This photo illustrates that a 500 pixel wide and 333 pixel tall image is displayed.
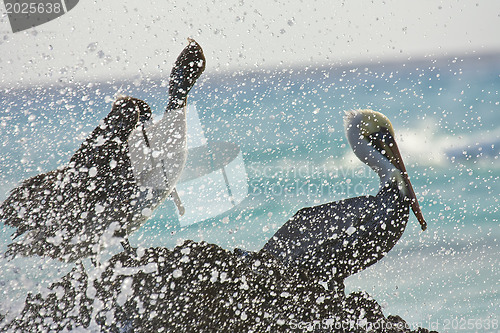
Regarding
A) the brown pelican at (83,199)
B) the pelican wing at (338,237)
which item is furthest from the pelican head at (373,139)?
the brown pelican at (83,199)

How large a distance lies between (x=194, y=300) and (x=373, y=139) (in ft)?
5.45

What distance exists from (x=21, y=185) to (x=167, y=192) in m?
0.77

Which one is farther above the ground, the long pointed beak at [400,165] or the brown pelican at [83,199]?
the brown pelican at [83,199]

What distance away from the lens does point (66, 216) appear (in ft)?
7.30

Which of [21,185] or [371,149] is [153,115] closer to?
[21,185]

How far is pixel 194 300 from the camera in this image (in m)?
1.75

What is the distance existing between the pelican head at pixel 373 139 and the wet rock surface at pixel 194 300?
1042mm

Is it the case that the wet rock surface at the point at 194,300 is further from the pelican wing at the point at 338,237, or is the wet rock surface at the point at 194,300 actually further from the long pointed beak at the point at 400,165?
the long pointed beak at the point at 400,165

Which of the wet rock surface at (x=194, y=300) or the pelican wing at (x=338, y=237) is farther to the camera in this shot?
the pelican wing at (x=338, y=237)

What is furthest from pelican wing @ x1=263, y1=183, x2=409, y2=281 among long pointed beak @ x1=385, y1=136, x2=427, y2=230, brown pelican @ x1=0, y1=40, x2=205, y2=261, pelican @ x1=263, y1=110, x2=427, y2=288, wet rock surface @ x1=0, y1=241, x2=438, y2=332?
brown pelican @ x1=0, y1=40, x2=205, y2=261

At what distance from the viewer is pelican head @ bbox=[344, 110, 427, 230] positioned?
2826 millimetres

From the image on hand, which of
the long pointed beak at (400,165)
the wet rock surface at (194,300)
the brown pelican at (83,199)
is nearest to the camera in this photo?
the wet rock surface at (194,300)

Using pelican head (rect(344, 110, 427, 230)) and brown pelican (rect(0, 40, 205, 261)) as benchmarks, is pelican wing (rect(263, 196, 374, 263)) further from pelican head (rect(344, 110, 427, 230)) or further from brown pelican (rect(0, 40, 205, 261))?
brown pelican (rect(0, 40, 205, 261))

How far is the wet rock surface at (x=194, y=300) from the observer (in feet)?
5.69
